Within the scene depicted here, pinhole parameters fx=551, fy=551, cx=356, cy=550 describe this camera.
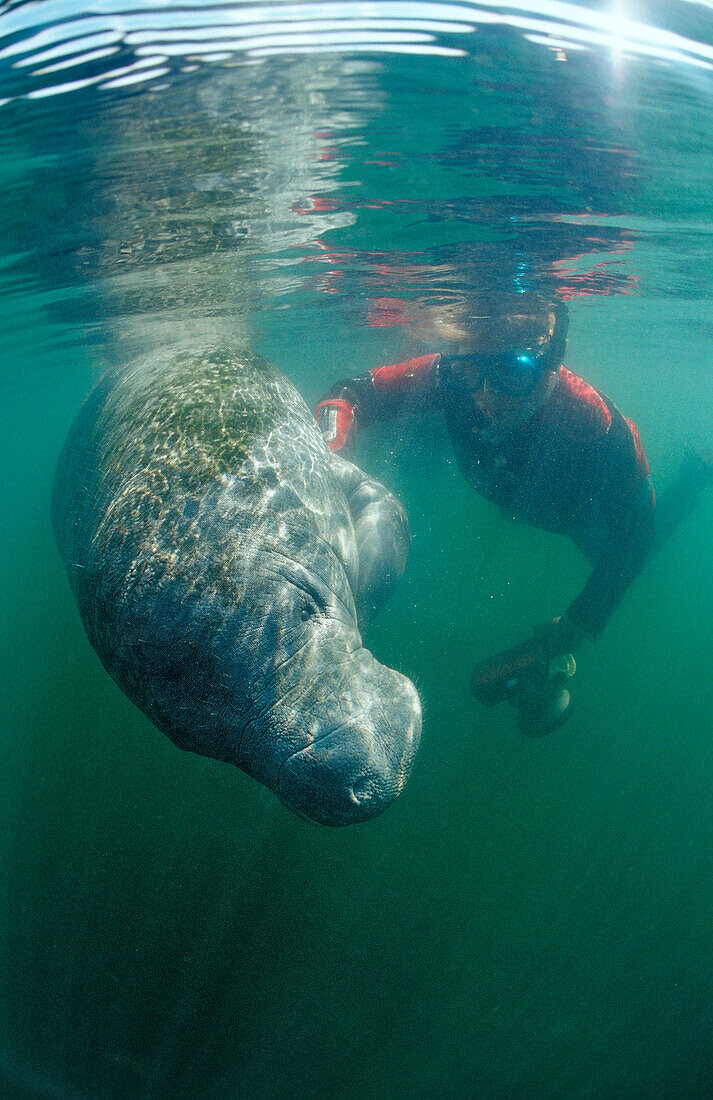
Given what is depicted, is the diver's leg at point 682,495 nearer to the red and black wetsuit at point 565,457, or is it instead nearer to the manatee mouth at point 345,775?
the red and black wetsuit at point 565,457

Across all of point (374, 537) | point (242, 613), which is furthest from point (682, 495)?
point (242, 613)

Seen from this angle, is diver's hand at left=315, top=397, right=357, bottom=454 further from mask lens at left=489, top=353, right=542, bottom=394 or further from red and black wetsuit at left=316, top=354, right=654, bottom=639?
mask lens at left=489, top=353, right=542, bottom=394

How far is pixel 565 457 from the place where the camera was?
654cm

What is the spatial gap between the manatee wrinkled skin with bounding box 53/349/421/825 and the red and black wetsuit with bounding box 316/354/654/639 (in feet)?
9.68

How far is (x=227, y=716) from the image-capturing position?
2486 millimetres

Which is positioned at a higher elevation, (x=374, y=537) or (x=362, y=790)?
(x=374, y=537)

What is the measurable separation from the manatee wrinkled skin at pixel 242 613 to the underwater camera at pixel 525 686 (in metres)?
3.56

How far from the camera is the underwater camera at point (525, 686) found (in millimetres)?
6355

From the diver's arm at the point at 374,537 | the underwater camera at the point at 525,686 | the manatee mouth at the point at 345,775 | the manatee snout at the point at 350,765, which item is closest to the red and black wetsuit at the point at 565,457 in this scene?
the underwater camera at the point at 525,686

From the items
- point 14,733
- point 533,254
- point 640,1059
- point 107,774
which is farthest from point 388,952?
point 533,254

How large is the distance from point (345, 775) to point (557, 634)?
4923 mm

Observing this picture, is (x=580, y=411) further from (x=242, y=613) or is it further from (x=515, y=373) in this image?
(x=242, y=613)

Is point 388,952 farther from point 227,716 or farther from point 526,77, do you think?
point 526,77

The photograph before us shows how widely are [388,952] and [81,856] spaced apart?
12.3 feet
